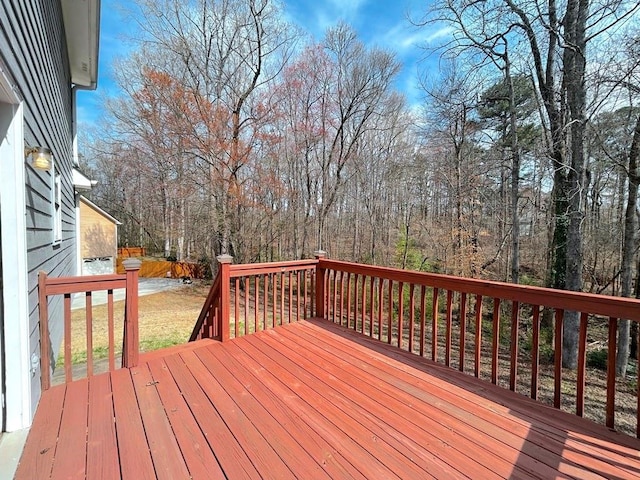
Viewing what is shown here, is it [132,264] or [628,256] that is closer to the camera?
[132,264]

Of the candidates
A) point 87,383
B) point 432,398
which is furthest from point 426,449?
point 87,383

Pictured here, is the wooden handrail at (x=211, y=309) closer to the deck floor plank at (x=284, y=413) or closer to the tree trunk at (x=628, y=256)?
the deck floor plank at (x=284, y=413)

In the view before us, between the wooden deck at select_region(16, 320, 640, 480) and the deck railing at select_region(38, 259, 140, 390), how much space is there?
166mm

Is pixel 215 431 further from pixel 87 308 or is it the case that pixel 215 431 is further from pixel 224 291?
pixel 224 291

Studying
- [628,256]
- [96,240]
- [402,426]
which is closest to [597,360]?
[628,256]

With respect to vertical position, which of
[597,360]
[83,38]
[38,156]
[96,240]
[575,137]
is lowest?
[597,360]

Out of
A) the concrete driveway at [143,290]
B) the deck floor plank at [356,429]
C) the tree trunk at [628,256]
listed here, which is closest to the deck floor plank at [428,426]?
the deck floor plank at [356,429]

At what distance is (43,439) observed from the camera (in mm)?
1797

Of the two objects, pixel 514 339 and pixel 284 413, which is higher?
pixel 514 339

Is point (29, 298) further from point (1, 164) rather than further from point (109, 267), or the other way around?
point (109, 267)

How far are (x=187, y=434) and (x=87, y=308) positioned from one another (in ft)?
4.51

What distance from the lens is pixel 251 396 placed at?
2322mm

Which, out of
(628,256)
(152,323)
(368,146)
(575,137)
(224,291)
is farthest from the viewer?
(368,146)

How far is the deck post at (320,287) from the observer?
4.42 metres
